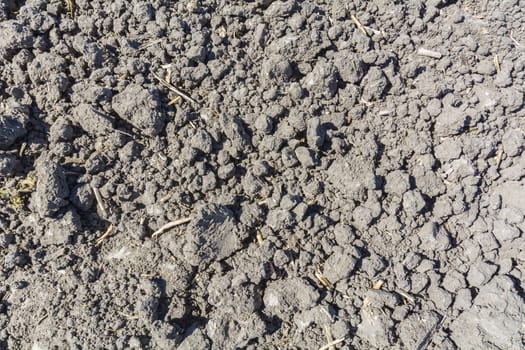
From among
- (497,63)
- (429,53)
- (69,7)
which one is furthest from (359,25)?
(69,7)

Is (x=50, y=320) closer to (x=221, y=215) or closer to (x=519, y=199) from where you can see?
(x=221, y=215)

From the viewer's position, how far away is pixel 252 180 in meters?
1.89

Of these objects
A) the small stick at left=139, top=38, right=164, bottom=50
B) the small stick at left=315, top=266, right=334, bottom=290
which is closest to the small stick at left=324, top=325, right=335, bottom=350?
the small stick at left=315, top=266, right=334, bottom=290

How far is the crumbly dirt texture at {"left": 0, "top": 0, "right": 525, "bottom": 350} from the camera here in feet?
5.90

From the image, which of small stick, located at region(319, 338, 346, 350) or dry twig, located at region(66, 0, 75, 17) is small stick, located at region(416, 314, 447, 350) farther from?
dry twig, located at region(66, 0, 75, 17)

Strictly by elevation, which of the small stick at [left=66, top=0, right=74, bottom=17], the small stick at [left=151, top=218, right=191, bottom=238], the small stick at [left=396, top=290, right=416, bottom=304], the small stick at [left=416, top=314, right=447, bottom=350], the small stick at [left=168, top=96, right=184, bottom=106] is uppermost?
the small stick at [left=66, top=0, right=74, bottom=17]

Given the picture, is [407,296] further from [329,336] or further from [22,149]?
[22,149]

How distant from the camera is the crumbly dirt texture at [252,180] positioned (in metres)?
1.80

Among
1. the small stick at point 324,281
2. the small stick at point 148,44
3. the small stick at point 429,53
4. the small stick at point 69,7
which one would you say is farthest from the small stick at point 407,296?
the small stick at point 69,7

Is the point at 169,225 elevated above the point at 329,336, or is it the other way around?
the point at 169,225

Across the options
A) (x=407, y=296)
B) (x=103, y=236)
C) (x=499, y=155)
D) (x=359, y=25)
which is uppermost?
(x=359, y=25)

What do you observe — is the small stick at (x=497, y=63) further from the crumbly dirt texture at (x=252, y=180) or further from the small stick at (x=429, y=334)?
the small stick at (x=429, y=334)

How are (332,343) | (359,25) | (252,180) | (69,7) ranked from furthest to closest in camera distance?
(359,25)
(69,7)
(252,180)
(332,343)

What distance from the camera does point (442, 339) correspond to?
1.81 metres
